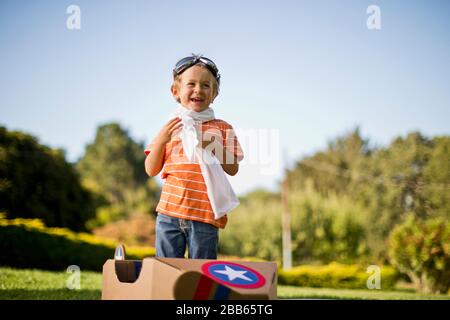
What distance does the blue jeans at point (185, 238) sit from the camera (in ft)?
8.06

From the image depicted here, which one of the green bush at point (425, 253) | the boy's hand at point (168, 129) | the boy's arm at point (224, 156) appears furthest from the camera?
the green bush at point (425, 253)

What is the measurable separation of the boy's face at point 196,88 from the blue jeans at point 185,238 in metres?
0.61

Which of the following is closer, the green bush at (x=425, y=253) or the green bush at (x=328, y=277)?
the green bush at (x=425, y=253)

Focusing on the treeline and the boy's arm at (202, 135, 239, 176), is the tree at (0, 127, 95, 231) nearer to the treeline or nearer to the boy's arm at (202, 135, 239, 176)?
the treeline

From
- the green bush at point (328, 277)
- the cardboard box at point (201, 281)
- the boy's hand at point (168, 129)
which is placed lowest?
the green bush at point (328, 277)

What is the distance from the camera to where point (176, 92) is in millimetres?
2775

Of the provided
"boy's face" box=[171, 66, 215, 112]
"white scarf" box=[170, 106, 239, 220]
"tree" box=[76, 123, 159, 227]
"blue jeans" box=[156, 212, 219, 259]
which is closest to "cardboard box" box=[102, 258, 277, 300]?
"blue jeans" box=[156, 212, 219, 259]

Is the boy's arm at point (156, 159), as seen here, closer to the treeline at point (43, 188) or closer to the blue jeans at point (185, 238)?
the blue jeans at point (185, 238)

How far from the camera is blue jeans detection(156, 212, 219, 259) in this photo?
2.46m

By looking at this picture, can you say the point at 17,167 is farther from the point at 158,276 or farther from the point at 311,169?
the point at 311,169

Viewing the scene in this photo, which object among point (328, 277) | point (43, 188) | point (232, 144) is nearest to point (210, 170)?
point (232, 144)

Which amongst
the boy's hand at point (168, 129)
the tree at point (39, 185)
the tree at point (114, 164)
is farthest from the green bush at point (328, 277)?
the tree at point (114, 164)

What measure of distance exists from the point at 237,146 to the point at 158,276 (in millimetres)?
1006

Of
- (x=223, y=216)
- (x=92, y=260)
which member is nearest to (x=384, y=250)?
(x=92, y=260)
